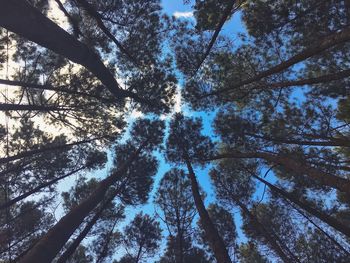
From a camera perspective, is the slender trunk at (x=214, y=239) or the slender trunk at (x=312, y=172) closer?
the slender trunk at (x=312, y=172)

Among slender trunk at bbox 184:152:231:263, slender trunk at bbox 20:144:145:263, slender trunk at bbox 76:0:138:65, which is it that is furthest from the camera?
slender trunk at bbox 76:0:138:65

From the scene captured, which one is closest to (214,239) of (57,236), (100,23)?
(57,236)

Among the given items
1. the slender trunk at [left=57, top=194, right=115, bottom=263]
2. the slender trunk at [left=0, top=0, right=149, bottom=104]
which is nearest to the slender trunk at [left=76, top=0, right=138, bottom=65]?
the slender trunk at [left=0, top=0, right=149, bottom=104]

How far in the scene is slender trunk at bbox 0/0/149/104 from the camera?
788 centimetres

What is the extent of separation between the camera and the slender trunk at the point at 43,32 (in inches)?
310

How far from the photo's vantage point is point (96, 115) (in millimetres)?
12562

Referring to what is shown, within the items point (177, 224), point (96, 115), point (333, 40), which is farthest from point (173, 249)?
point (333, 40)

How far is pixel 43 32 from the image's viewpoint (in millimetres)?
8719

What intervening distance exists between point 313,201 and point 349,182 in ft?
28.5

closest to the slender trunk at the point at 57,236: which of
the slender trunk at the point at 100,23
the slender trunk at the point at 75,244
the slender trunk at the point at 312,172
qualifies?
the slender trunk at the point at 75,244

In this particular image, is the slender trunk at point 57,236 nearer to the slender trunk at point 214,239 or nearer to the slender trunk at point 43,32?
the slender trunk at point 214,239

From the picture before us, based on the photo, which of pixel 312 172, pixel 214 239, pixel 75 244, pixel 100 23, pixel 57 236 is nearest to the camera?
pixel 312 172

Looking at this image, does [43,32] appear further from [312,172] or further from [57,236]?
[312,172]

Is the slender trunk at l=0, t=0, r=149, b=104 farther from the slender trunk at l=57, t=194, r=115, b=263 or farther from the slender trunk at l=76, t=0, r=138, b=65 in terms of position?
the slender trunk at l=57, t=194, r=115, b=263
